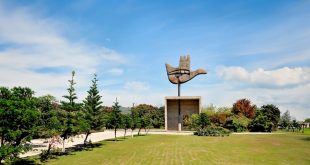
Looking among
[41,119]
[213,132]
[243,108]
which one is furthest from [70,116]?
[243,108]

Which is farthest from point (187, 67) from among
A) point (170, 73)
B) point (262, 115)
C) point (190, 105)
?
point (262, 115)

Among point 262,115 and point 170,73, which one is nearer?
point 262,115

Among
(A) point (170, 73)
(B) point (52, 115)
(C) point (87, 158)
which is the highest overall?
(A) point (170, 73)

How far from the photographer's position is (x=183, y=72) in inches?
2016

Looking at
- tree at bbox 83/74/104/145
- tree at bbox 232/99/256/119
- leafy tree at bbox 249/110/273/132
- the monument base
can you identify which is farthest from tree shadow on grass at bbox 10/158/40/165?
tree at bbox 232/99/256/119

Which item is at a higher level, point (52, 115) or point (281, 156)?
point (52, 115)

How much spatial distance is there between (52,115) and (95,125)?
8.00 metres

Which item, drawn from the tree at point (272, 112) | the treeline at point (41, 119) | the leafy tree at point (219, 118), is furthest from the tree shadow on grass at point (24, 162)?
the tree at point (272, 112)

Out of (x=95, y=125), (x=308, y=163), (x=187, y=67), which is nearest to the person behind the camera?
(x=308, y=163)

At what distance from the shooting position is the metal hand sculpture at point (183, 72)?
5112cm

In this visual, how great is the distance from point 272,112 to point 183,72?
17.1 meters

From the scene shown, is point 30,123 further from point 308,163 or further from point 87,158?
point 308,163

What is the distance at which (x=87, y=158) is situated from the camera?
70.0ft

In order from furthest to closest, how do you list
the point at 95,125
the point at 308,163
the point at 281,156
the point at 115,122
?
the point at 115,122 → the point at 95,125 → the point at 281,156 → the point at 308,163
